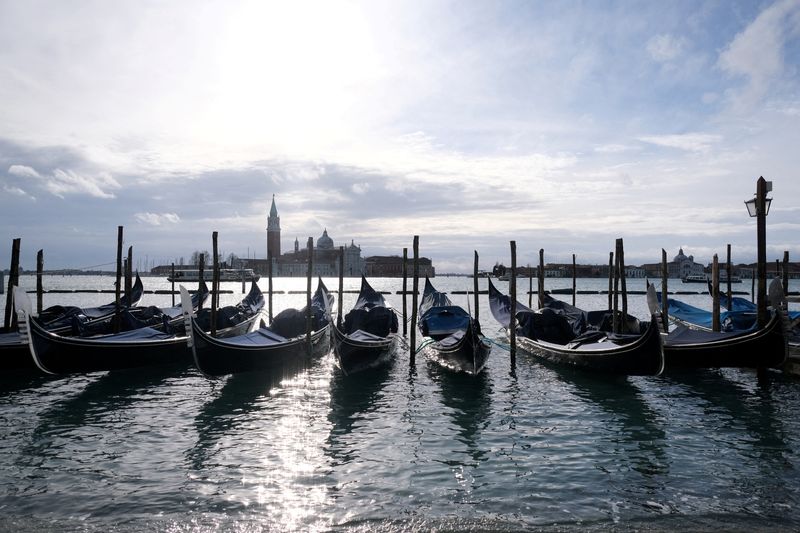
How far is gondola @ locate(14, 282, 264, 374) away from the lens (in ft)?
29.1

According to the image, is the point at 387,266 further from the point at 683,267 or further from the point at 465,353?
the point at 465,353

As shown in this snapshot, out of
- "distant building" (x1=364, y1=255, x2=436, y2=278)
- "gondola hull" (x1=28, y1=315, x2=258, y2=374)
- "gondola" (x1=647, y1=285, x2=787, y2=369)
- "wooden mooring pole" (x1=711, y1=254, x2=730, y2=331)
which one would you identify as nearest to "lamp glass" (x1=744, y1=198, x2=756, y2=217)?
"gondola" (x1=647, y1=285, x2=787, y2=369)

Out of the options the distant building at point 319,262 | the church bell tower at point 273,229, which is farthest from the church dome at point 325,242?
the church bell tower at point 273,229

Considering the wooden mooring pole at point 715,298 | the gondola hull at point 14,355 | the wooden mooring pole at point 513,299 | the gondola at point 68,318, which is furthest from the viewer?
the gondola at point 68,318

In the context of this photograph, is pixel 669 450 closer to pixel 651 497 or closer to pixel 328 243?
pixel 651 497

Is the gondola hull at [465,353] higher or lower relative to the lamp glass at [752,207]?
lower

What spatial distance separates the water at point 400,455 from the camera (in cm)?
474

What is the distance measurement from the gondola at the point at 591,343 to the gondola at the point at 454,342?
142cm

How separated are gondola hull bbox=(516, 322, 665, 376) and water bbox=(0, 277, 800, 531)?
15.2 inches

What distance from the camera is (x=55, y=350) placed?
9.09 meters

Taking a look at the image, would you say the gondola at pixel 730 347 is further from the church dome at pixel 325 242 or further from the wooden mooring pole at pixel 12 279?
the church dome at pixel 325 242

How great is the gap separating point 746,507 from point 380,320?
29.9 feet

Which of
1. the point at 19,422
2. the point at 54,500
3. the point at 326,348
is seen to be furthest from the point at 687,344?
the point at 19,422

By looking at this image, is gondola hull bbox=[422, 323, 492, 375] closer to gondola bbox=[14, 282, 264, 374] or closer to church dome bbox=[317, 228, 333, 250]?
gondola bbox=[14, 282, 264, 374]
